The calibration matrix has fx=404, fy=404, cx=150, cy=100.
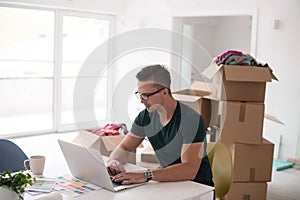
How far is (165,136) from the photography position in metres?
2.12

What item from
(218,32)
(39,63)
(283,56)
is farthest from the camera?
(218,32)

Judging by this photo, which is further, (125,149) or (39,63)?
(39,63)

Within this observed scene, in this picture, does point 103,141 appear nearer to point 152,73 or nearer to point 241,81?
point 152,73

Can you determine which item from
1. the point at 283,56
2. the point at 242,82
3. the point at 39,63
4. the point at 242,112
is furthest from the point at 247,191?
the point at 39,63

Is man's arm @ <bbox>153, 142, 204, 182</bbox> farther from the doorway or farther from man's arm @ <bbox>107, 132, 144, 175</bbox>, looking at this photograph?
the doorway

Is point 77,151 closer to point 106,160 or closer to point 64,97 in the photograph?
point 106,160

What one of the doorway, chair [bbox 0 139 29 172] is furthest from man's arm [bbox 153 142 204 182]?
the doorway

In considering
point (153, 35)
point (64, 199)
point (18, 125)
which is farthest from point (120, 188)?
point (18, 125)

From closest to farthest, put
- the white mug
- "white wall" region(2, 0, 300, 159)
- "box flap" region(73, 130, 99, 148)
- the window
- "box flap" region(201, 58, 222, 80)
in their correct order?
the white mug
"box flap" region(73, 130, 99, 148)
"box flap" region(201, 58, 222, 80)
"white wall" region(2, 0, 300, 159)
the window

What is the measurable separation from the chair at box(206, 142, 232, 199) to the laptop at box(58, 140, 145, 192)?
0.63 meters

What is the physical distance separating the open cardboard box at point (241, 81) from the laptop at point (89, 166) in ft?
5.42

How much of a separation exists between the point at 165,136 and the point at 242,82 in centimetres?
139

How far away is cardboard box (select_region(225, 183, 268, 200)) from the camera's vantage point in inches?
128

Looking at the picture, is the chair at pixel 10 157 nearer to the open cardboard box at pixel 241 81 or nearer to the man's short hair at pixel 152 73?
the man's short hair at pixel 152 73
